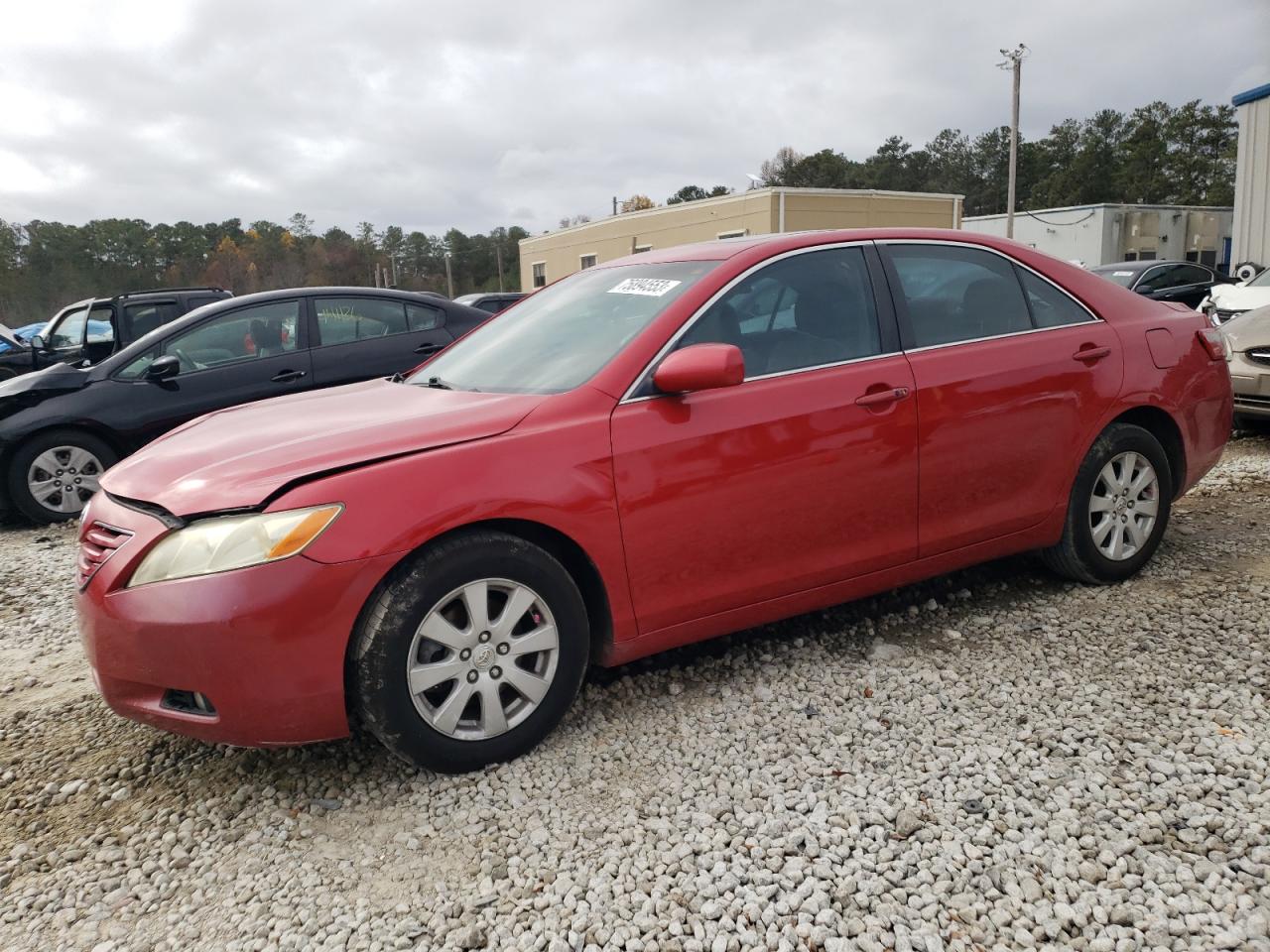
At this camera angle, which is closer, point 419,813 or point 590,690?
point 419,813

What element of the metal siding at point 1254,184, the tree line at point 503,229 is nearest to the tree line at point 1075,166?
the tree line at point 503,229

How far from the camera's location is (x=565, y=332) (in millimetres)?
3430

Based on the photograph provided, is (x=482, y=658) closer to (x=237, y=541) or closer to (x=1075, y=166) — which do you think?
(x=237, y=541)

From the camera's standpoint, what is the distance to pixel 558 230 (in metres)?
47.4

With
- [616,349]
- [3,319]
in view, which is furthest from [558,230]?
[616,349]

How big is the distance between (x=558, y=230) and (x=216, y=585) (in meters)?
46.9

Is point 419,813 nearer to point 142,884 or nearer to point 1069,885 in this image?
point 142,884

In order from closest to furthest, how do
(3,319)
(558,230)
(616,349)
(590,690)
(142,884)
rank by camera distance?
(142,884), (616,349), (590,690), (558,230), (3,319)

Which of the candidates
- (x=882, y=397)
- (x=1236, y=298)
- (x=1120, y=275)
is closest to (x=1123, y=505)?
(x=882, y=397)

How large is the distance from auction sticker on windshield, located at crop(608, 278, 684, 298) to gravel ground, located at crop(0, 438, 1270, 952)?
143 centimetres

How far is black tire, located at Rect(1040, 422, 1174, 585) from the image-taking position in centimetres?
388

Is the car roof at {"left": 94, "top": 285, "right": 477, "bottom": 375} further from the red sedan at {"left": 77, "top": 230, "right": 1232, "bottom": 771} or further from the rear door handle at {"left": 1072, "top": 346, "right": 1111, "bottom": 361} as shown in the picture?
the rear door handle at {"left": 1072, "top": 346, "right": 1111, "bottom": 361}

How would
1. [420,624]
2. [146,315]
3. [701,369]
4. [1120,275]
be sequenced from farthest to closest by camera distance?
[1120,275] → [146,315] → [701,369] → [420,624]

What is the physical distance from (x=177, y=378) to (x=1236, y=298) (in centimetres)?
1033
